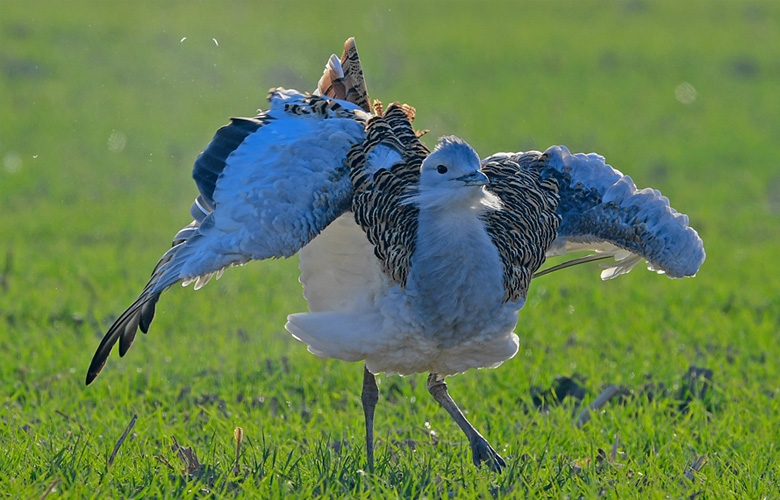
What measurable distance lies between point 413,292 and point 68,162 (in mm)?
9492

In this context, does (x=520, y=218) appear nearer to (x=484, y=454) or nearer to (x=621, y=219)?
(x=621, y=219)

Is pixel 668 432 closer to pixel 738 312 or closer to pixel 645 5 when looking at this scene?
pixel 738 312

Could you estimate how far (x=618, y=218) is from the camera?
5395 millimetres

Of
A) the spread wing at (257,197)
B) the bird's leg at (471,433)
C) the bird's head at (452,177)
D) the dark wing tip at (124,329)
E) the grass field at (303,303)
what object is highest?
the bird's head at (452,177)

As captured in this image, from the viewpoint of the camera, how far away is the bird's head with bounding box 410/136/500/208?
441cm

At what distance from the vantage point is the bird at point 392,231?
4590 millimetres

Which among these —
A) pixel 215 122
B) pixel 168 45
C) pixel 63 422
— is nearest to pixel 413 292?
pixel 63 422

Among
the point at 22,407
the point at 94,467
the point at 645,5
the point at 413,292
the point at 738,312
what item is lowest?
the point at 645,5

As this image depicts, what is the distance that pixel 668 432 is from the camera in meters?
5.41

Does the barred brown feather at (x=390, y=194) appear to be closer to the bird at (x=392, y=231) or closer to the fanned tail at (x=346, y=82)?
the bird at (x=392, y=231)

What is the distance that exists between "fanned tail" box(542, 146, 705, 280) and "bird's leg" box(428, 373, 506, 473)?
0.87 m

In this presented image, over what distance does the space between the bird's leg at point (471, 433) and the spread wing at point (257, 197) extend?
106 cm

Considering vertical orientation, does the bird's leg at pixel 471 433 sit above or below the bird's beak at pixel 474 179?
below

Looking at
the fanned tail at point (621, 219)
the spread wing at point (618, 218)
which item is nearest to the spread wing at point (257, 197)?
the spread wing at point (618, 218)
